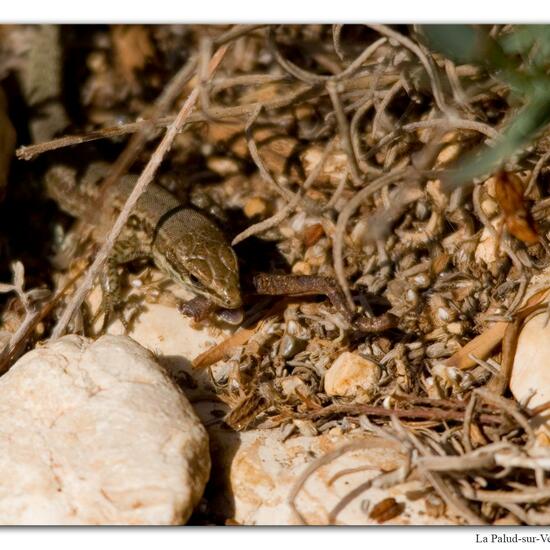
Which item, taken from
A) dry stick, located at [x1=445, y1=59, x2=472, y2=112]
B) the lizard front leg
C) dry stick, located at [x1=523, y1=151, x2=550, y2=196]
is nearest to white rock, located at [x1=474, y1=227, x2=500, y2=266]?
dry stick, located at [x1=523, y1=151, x2=550, y2=196]

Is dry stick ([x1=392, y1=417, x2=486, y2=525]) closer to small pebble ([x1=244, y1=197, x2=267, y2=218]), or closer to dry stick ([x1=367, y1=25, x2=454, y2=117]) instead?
dry stick ([x1=367, y1=25, x2=454, y2=117])

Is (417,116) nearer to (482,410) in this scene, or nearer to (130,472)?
(482,410)

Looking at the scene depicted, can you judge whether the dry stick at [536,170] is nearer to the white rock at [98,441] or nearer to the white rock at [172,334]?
the white rock at [172,334]

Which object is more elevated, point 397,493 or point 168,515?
point 168,515

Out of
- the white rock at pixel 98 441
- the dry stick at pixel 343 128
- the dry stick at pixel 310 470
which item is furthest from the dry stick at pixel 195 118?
the dry stick at pixel 310 470

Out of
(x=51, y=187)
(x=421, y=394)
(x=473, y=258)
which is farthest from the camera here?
(x=51, y=187)

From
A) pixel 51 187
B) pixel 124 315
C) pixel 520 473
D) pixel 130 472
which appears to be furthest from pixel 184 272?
pixel 520 473

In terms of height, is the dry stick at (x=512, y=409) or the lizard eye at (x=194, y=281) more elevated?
the lizard eye at (x=194, y=281)
